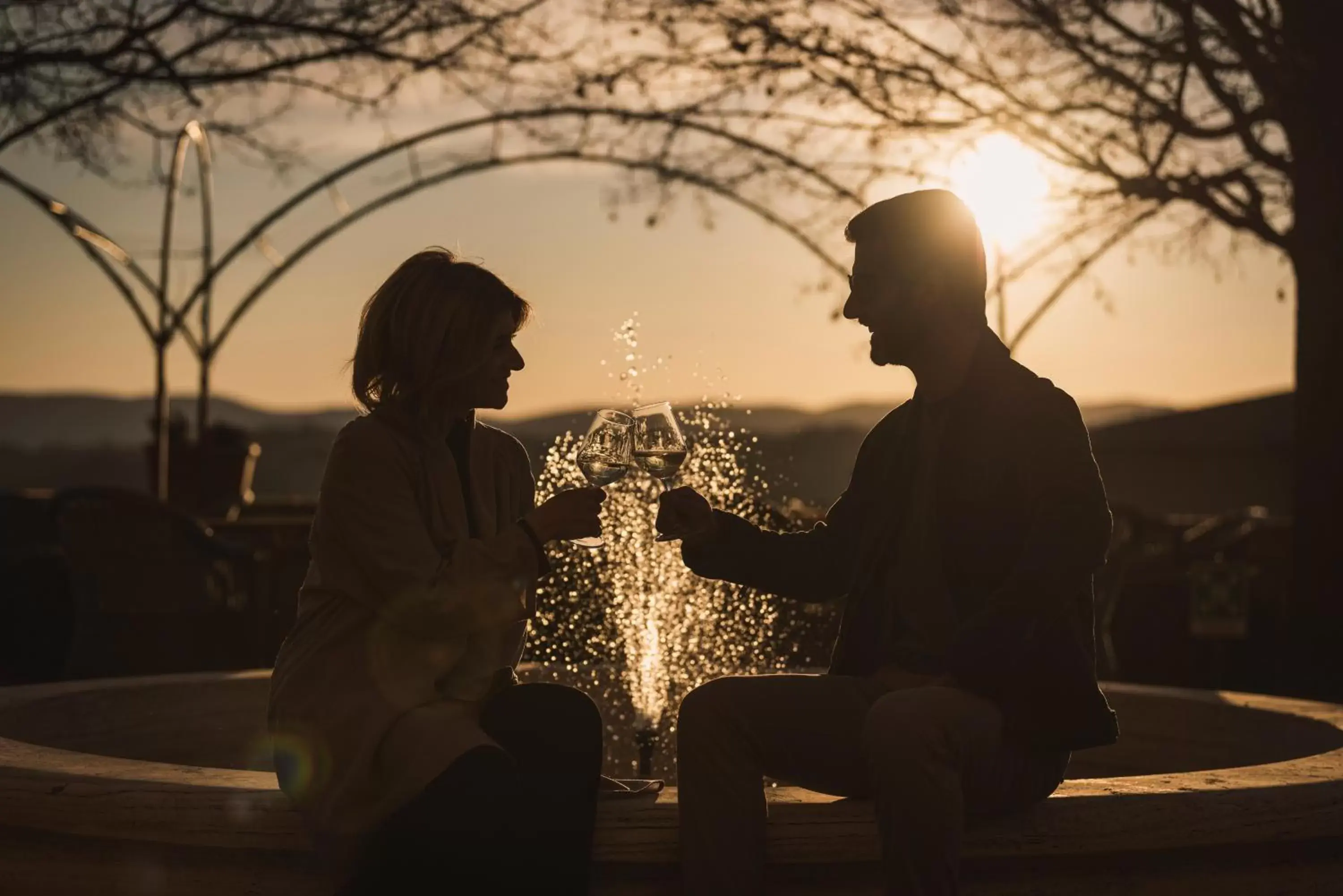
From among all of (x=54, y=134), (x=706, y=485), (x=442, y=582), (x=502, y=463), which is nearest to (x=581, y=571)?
(x=706, y=485)

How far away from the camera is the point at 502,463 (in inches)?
150

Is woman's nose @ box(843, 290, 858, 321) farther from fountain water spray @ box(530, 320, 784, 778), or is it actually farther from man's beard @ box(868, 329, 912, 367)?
fountain water spray @ box(530, 320, 784, 778)

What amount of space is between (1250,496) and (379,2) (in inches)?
1190

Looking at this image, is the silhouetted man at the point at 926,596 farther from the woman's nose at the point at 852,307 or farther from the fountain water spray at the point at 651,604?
the fountain water spray at the point at 651,604

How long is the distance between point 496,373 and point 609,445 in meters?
0.47

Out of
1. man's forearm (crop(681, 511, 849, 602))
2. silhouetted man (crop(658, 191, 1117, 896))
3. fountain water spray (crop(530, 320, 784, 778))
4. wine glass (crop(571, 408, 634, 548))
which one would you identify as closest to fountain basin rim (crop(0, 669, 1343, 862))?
silhouetted man (crop(658, 191, 1117, 896))

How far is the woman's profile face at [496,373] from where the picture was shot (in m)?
3.55

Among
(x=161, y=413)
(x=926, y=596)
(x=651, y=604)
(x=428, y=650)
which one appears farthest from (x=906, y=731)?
(x=161, y=413)

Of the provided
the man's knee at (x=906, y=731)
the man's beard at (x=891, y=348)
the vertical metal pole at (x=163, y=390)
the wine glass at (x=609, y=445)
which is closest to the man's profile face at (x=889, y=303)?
the man's beard at (x=891, y=348)

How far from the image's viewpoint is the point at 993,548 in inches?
141

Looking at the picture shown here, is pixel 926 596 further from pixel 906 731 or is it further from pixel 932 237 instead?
pixel 932 237

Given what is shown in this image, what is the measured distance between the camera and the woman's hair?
348 centimetres

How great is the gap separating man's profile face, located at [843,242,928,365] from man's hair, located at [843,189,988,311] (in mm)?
17

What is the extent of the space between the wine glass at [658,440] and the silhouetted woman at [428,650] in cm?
46
